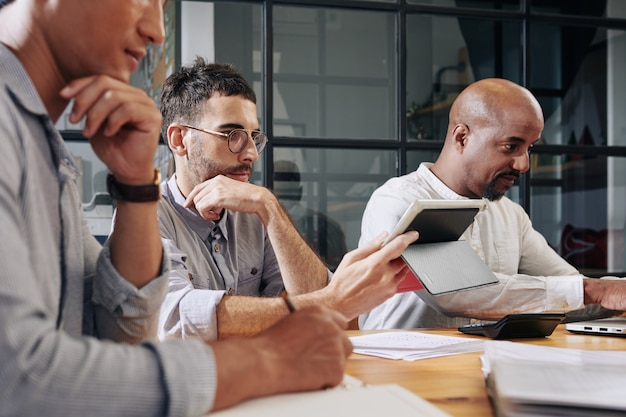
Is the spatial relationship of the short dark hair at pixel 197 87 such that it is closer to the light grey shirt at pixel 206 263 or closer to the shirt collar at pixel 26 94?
the light grey shirt at pixel 206 263

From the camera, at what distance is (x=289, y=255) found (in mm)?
1852

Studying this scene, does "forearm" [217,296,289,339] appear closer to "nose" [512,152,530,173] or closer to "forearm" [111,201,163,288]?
"forearm" [111,201,163,288]

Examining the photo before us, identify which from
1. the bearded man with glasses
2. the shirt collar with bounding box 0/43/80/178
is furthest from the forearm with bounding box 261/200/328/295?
the shirt collar with bounding box 0/43/80/178

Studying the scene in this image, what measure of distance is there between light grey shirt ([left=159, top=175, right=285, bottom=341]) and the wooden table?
42 cm

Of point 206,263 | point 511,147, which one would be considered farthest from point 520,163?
point 206,263

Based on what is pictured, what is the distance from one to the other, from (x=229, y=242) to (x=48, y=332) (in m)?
1.28

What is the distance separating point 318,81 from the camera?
354cm

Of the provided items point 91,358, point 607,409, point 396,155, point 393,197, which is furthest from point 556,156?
point 91,358

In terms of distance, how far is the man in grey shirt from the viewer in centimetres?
63

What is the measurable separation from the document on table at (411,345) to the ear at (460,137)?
1.17 meters

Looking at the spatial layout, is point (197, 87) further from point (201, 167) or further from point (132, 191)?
point (132, 191)

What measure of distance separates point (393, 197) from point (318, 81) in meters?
1.40

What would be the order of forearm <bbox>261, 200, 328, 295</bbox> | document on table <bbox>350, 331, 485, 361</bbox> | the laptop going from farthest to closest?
forearm <bbox>261, 200, 328, 295</bbox>, the laptop, document on table <bbox>350, 331, 485, 361</bbox>

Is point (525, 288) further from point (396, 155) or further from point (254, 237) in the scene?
point (396, 155)
